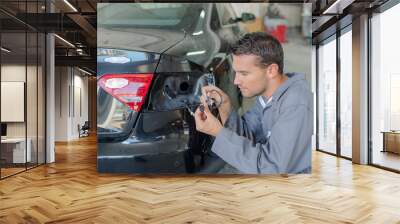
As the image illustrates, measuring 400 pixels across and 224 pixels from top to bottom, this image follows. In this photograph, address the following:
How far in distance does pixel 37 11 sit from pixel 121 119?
9.81ft

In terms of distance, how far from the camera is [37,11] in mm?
7258

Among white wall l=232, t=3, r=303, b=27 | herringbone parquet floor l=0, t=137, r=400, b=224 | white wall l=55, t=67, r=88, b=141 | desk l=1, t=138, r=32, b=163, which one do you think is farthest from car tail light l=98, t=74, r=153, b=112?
white wall l=55, t=67, r=88, b=141

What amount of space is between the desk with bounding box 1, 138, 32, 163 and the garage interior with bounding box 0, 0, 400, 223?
2 cm

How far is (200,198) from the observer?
189 inches

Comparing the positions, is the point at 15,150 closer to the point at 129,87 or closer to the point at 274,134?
the point at 129,87

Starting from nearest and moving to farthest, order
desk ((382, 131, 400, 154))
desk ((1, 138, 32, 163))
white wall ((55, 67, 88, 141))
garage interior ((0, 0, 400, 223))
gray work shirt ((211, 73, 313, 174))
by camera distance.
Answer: garage interior ((0, 0, 400, 223)) → gray work shirt ((211, 73, 313, 174)) → desk ((1, 138, 32, 163)) → desk ((382, 131, 400, 154)) → white wall ((55, 67, 88, 141))

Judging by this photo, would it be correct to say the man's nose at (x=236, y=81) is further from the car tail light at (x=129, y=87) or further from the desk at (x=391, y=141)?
the desk at (x=391, y=141)

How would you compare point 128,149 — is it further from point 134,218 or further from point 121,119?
point 134,218

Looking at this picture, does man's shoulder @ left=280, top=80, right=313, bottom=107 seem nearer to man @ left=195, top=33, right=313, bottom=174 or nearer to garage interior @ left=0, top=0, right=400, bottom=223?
man @ left=195, top=33, right=313, bottom=174

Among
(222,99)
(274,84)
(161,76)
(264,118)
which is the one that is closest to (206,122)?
(222,99)

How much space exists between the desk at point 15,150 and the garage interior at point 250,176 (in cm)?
2

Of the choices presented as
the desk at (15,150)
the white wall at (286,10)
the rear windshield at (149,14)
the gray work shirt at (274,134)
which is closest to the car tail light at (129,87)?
the rear windshield at (149,14)

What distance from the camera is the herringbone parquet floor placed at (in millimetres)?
3918

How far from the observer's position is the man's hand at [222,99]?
6023 millimetres
